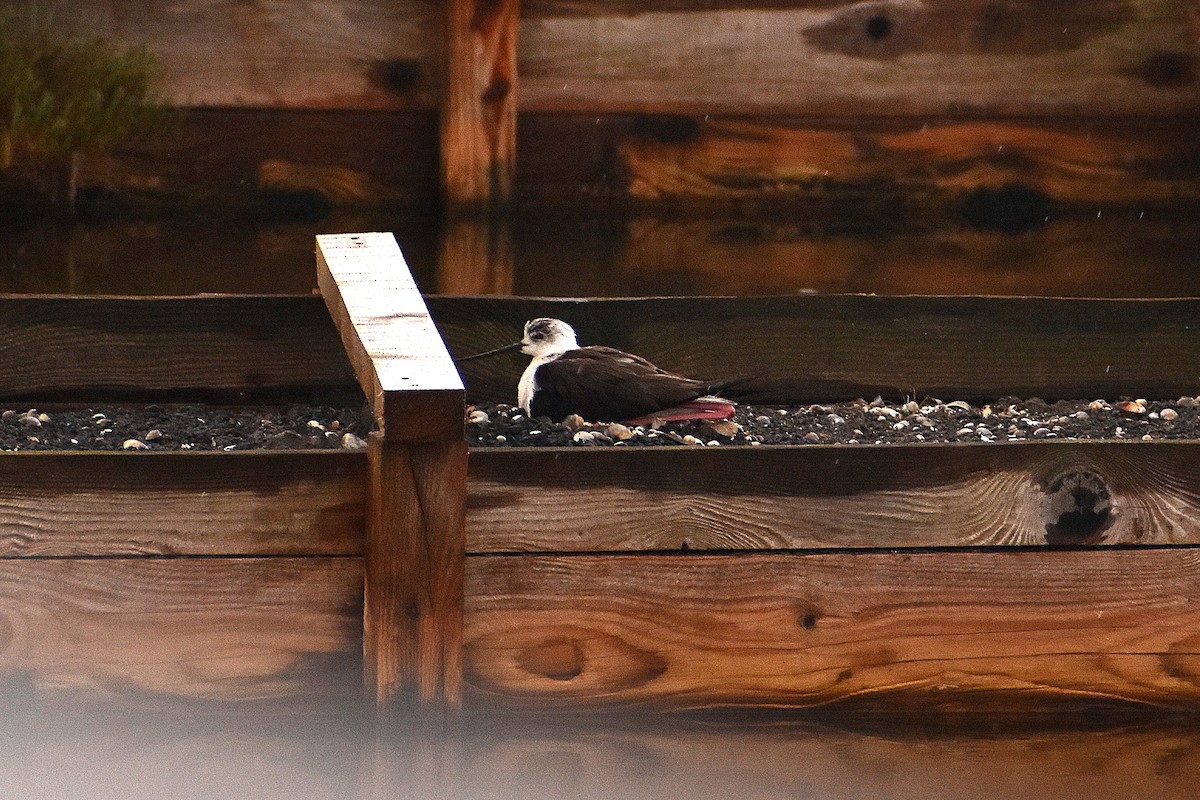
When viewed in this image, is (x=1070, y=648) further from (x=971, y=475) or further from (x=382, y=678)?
(x=382, y=678)

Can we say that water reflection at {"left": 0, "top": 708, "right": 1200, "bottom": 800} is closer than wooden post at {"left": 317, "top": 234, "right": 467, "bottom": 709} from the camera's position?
No

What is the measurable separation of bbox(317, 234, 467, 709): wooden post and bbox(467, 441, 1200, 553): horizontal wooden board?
0.06m

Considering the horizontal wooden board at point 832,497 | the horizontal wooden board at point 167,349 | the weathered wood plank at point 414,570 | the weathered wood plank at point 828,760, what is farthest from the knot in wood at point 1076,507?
the horizontal wooden board at point 167,349

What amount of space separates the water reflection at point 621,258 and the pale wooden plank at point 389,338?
82.6 inches

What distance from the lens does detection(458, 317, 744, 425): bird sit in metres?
2.71

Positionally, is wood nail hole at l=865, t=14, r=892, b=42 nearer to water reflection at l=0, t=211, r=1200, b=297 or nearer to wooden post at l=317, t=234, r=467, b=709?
water reflection at l=0, t=211, r=1200, b=297

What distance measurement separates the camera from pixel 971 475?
7.40ft

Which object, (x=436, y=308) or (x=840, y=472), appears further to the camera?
(x=436, y=308)

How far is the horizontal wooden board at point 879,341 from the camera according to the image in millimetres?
3062

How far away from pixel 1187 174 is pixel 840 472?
522 centimetres

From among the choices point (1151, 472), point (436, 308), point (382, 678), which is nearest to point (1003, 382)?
point (1151, 472)

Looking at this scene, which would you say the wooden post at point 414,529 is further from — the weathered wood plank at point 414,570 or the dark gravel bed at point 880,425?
the dark gravel bed at point 880,425

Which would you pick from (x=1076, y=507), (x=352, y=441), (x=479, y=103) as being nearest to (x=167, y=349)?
(x=352, y=441)

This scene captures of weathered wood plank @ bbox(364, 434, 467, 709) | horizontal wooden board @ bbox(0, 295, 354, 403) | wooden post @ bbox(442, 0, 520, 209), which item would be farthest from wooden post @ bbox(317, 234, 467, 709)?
wooden post @ bbox(442, 0, 520, 209)
